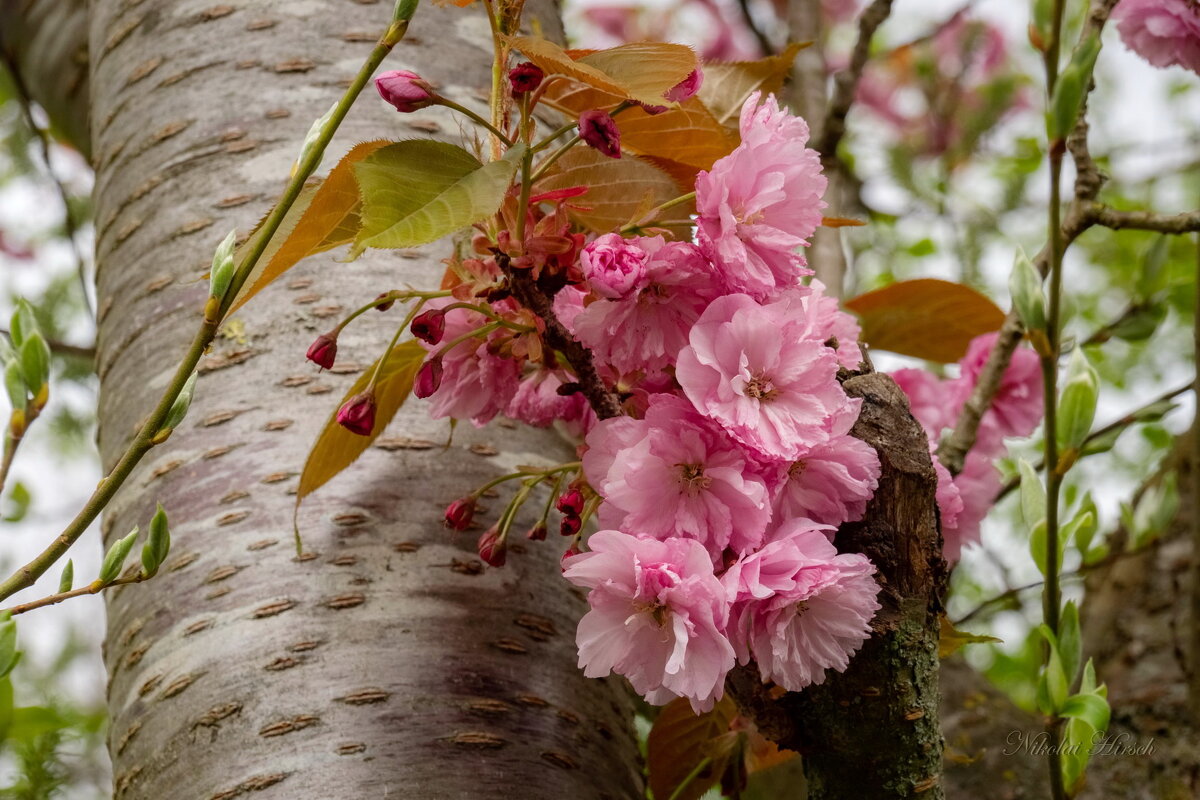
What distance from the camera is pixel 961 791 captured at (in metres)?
1.27

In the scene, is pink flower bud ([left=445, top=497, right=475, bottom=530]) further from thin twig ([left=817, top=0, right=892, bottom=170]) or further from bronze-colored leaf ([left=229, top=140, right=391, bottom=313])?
thin twig ([left=817, top=0, right=892, bottom=170])

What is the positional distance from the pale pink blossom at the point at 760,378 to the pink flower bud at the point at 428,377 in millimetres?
173

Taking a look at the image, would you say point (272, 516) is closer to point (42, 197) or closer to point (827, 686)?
point (827, 686)

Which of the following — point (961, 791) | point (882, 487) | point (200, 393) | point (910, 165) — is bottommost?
point (961, 791)

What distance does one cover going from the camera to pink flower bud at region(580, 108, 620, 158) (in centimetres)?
62

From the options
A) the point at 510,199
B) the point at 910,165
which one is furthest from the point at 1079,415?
the point at 910,165

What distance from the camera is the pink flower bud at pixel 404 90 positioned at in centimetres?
64

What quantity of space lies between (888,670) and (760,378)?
0.20 m

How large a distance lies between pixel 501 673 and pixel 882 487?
332mm

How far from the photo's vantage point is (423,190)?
581 mm

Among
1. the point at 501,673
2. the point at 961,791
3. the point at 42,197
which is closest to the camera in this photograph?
the point at 501,673

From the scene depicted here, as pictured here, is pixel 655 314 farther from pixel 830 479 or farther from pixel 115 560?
pixel 115 560

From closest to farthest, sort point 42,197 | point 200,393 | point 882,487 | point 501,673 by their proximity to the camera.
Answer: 1. point 882,487
2. point 501,673
3. point 200,393
4. point 42,197

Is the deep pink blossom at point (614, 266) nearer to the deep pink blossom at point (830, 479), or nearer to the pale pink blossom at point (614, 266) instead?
the pale pink blossom at point (614, 266)
